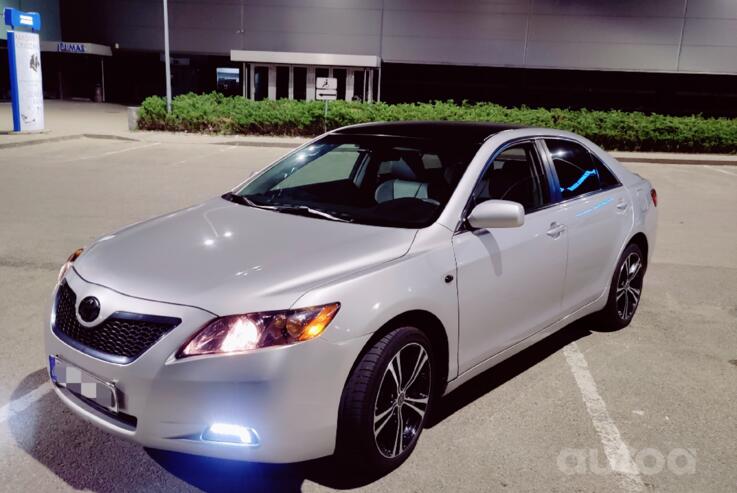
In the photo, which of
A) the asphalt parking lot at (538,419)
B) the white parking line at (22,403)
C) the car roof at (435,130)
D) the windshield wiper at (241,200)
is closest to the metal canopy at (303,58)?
the asphalt parking lot at (538,419)

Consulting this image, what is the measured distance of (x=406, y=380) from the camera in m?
3.21

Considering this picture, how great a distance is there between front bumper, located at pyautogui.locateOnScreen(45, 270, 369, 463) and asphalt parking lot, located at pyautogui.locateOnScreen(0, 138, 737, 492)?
0.41m

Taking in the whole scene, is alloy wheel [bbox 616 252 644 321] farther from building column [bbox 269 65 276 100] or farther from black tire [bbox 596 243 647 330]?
building column [bbox 269 65 276 100]

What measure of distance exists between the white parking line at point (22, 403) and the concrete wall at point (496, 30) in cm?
3122

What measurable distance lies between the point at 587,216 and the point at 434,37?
100ft

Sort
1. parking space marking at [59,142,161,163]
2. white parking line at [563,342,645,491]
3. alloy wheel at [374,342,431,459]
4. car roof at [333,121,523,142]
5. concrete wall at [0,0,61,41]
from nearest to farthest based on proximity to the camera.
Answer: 1. alloy wheel at [374,342,431,459]
2. white parking line at [563,342,645,491]
3. car roof at [333,121,523,142]
4. parking space marking at [59,142,161,163]
5. concrete wall at [0,0,61,41]

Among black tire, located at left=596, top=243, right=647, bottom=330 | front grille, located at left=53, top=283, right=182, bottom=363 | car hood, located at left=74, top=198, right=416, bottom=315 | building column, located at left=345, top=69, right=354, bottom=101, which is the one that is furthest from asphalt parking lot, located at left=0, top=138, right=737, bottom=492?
building column, located at left=345, top=69, right=354, bottom=101

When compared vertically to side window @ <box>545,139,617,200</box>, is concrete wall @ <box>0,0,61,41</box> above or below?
above

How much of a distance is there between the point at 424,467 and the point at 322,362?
0.90 metres

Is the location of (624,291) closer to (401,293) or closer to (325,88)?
A: (401,293)

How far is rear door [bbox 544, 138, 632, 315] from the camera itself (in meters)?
4.37

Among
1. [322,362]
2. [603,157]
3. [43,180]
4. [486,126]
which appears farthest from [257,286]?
[43,180]

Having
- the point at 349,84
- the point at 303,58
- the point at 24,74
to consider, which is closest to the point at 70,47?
the point at 303,58

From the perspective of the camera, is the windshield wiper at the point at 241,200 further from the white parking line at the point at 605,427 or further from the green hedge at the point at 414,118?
the green hedge at the point at 414,118
